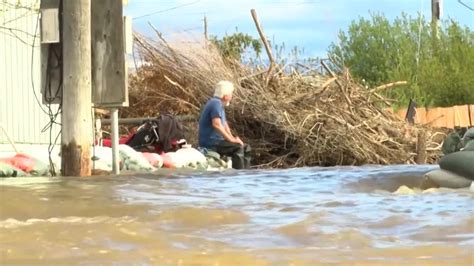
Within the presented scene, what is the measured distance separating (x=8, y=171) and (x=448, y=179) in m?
3.72

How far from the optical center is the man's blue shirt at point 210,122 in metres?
11.2

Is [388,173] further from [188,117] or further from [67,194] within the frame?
[188,117]

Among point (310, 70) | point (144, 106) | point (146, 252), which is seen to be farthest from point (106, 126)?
point (146, 252)

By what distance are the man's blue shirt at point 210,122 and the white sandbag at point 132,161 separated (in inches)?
65.4

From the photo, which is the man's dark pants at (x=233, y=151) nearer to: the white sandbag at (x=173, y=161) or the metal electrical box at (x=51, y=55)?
the white sandbag at (x=173, y=161)

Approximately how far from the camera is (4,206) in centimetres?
464

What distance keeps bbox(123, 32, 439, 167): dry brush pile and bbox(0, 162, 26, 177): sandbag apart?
687 centimetres

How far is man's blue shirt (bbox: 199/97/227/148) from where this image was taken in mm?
11172

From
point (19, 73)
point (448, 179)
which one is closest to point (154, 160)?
point (19, 73)

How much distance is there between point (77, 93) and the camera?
738 centimetres

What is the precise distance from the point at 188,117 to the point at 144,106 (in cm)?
168

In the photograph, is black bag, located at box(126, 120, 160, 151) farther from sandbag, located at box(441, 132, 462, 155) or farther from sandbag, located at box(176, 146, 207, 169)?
sandbag, located at box(441, 132, 462, 155)

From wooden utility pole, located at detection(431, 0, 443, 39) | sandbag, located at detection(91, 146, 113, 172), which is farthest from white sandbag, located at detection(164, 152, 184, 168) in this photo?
wooden utility pole, located at detection(431, 0, 443, 39)

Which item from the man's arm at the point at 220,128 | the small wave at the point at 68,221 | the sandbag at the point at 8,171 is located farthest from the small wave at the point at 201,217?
the man's arm at the point at 220,128
